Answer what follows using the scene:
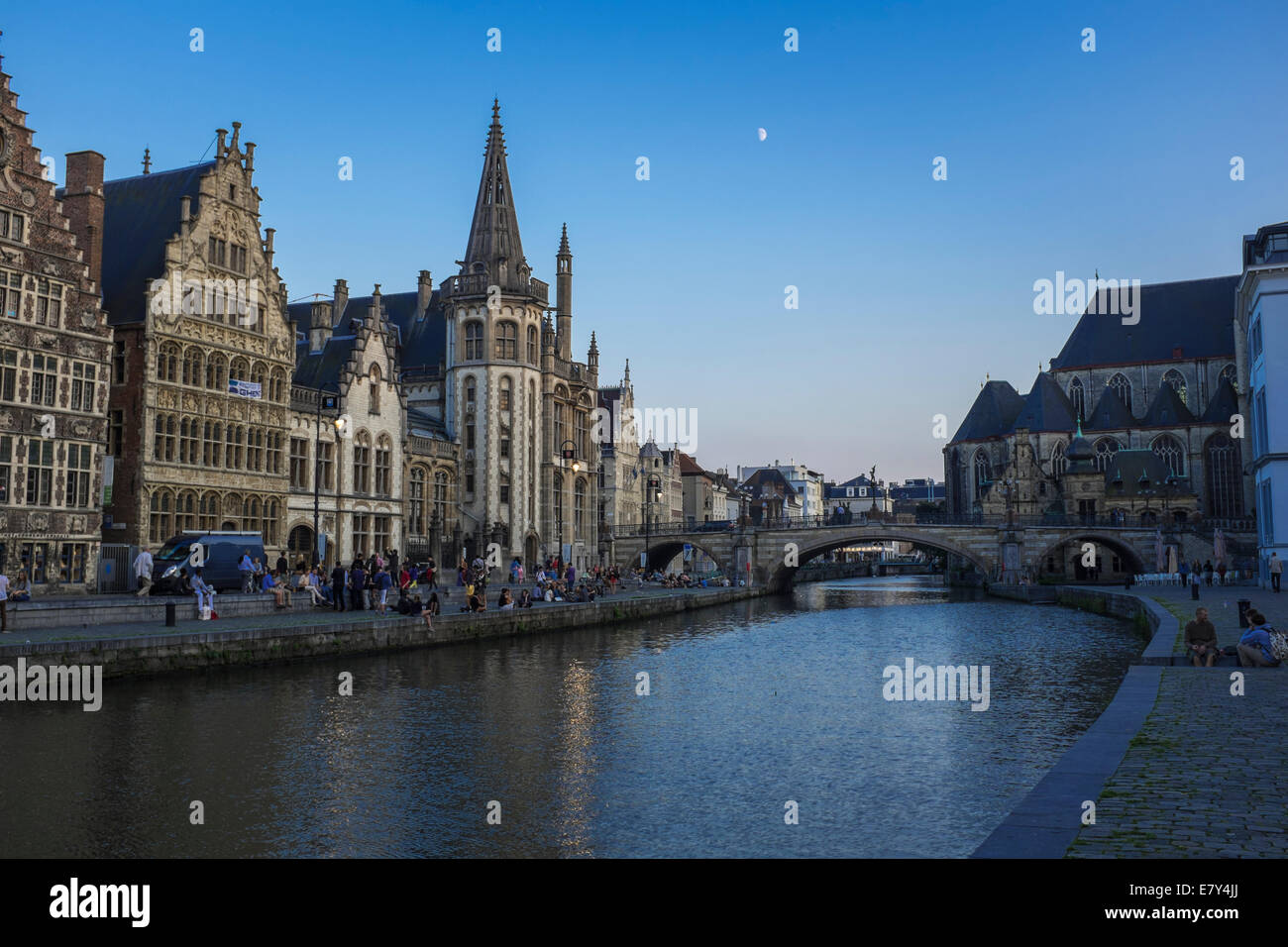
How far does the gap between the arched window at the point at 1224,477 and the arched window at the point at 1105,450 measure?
7.15 m

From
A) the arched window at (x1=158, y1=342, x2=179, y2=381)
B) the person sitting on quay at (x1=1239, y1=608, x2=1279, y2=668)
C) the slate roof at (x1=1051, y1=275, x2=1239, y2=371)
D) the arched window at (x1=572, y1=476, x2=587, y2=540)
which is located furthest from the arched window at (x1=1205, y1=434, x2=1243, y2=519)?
the arched window at (x1=158, y1=342, x2=179, y2=381)

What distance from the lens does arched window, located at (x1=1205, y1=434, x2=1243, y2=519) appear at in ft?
283

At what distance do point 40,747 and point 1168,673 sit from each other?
16292 mm

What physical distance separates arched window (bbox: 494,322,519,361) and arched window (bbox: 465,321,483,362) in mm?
966

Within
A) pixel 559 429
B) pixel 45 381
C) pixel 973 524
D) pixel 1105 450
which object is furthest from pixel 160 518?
pixel 1105 450

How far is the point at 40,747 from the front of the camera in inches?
547

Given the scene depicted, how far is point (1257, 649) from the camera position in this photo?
17266 mm

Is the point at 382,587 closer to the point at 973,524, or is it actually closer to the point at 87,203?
the point at 87,203

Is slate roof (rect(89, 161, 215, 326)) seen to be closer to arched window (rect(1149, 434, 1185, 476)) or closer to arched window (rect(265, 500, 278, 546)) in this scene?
arched window (rect(265, 500, 278, 546))

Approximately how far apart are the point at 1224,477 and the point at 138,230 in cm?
8167

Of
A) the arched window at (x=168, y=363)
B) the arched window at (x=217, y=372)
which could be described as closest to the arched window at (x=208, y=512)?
the arched window at (x=217, y=372)

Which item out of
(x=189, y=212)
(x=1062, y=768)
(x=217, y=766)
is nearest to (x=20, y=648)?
(x=217, y=766)

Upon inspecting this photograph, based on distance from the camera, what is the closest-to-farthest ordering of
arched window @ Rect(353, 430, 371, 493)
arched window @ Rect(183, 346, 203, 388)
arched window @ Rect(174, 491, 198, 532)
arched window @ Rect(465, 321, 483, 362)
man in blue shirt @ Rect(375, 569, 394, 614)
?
man in blue shirt @ Rect(375, 569, 394, 614) → arched window @ Rect(174, 491, 198, 532) → arched window @ Rect(183, 346, 203, 388) → arched window @ Rect(353, 430, 371, 493) → arched window @ Rect(465, 321, 483, 362)
